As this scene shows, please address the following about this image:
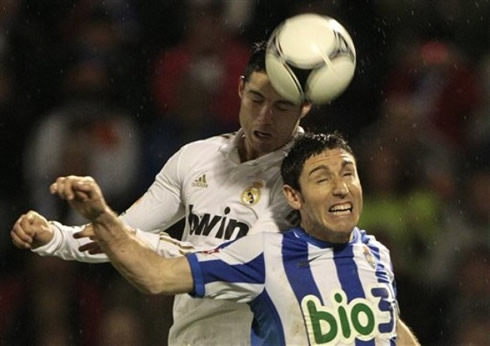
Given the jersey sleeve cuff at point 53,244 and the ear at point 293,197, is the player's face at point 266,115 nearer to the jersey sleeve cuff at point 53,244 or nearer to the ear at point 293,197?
the ear at point 293,197

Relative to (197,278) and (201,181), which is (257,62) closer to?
(201,181)

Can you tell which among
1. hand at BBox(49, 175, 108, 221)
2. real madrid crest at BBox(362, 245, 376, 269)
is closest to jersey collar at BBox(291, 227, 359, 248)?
real madrid crest at BBox(362, 245, 376, 269)

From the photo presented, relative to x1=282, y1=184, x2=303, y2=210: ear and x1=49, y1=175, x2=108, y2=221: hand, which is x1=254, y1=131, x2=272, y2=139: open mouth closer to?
x1=282, y1=184, x2=303, y2=210: ear

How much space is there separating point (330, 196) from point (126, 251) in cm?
76

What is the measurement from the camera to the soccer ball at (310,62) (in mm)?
4719

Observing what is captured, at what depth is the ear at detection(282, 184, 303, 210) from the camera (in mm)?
4672

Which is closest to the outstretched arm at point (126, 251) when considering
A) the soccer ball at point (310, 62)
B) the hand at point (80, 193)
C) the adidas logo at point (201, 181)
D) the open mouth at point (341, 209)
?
the hand at point (80, 193)

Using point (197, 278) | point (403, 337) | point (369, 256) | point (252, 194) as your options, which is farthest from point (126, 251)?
point (403, 337)

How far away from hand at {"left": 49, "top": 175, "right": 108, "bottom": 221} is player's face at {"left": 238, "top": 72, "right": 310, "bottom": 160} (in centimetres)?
95

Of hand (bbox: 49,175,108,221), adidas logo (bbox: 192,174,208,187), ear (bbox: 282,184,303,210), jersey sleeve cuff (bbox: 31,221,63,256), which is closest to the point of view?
hand (bbox: 49,175,108,221)

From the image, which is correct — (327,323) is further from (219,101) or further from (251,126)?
(219,101)

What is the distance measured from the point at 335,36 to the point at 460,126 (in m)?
3.45

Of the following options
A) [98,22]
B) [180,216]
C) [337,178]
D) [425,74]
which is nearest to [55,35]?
[98,22]

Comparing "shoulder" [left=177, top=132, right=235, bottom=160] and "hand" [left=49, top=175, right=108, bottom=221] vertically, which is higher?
"hand" [left=49, top=175, right=108, bottom=221]
